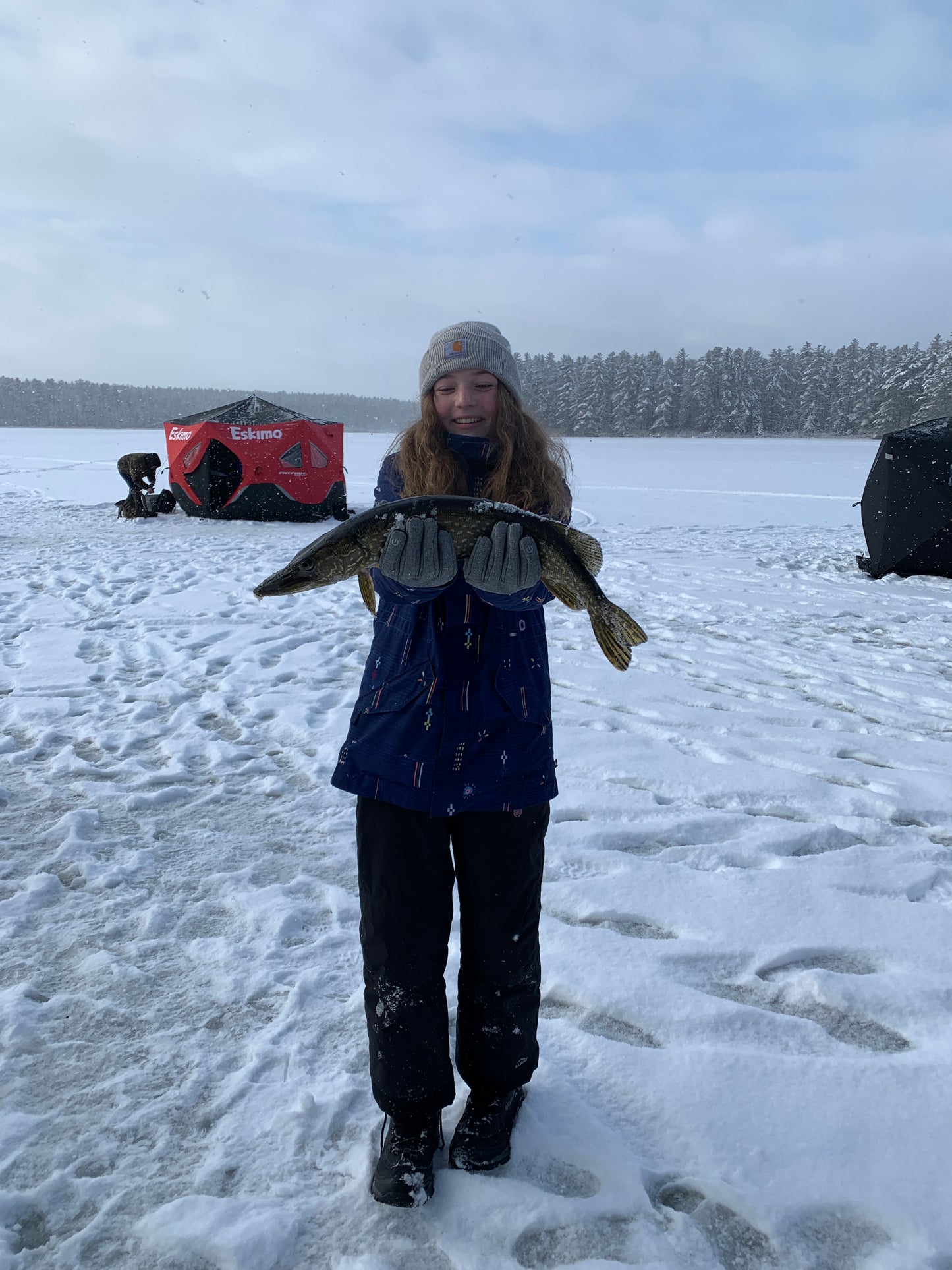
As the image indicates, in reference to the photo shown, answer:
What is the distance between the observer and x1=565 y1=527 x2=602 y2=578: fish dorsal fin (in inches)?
79.9

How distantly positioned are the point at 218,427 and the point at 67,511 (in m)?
4.76

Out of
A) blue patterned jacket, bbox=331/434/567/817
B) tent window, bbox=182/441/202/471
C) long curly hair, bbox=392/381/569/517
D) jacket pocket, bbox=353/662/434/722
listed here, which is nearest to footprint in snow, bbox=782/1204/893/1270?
blue patterned jacket, bbox=331/434/567/817

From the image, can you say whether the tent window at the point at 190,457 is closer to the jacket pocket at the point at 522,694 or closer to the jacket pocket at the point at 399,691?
the jacket pocket at the point at 399,691

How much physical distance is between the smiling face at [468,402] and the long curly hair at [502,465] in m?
0.02

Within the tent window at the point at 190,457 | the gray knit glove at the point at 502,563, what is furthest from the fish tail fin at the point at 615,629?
the tent window at the point at 190,457

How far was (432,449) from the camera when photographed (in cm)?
220

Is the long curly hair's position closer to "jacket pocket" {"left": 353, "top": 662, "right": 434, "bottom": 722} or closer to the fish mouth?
the fish mouth

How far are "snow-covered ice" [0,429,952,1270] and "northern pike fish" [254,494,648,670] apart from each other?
1.35 m

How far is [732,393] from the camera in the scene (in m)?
71.9

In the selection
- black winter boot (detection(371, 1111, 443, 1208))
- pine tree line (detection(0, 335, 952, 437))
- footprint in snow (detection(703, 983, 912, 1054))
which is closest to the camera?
black winter boot (detection(371, 1111, 443, 1208))

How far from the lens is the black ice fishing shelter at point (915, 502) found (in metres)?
9.20

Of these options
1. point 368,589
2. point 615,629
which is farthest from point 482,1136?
point 368,589

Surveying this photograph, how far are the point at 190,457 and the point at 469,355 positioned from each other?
45.5 feet

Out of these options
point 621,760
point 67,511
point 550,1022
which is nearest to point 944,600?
point 621,760
